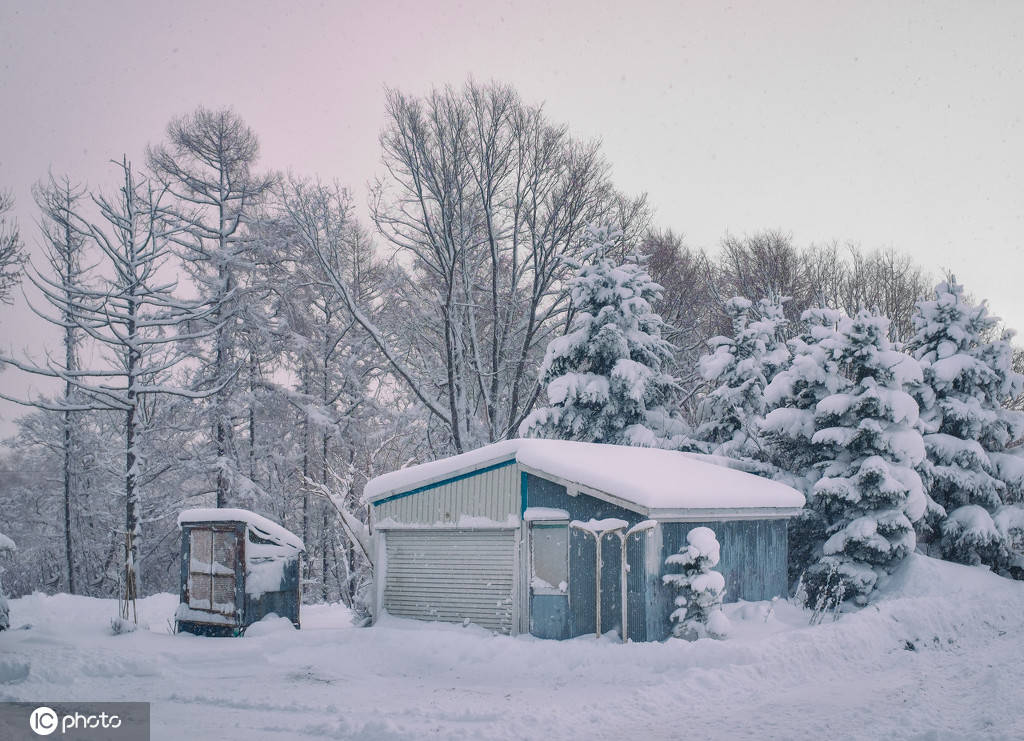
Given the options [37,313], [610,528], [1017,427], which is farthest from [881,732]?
[37,313]

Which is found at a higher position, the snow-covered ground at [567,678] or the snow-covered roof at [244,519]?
the snow-covered roof at [244,519]

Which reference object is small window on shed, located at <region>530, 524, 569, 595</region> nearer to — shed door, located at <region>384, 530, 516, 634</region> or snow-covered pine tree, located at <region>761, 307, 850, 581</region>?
shed door, located at <region>384, 530, 516, 634</region>

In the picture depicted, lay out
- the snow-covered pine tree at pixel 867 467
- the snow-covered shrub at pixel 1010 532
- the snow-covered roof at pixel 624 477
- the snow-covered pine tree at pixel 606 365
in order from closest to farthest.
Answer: the snow-covered roof at pixel 624 477, the snow-covered pine tree at pixel 867 467, the snow-covered shrub at pixel 1010 532, the snow-covered pine tree at pixel 606 365

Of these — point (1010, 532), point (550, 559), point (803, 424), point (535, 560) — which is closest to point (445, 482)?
point (535, 560)

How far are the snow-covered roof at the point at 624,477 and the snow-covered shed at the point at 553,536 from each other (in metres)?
0.04

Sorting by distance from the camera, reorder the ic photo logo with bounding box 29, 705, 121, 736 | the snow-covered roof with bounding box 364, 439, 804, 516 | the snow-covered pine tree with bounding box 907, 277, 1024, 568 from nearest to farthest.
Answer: the ic photo logo with bounding box 29, 705, 121, 736, the snow-covered roof with bounding box 364, 439, 804, 516, the snow-covered pine tree with bounding box 907, 277, 1024, 568

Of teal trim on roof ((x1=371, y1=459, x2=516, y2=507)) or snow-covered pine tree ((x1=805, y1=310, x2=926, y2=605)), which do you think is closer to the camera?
teal trim on roof ((x1=371, y1=459, x2=516, y2=507))

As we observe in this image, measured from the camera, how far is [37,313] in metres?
23.3

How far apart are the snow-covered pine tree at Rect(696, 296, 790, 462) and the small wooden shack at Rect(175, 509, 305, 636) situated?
1275 centimetres

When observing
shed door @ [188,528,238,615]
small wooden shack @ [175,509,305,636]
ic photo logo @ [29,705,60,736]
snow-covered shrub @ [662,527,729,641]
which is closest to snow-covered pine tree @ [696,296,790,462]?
snow-covered shrub @ [662,527,729,641]

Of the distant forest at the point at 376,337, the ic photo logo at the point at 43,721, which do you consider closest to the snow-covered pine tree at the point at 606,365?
the distant forest at the point at 376,337

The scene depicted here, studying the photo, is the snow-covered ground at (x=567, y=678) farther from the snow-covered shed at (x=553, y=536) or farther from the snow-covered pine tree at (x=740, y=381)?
the snow-covered pine tree at (x=740, y=381)

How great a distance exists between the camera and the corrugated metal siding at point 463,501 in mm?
16328

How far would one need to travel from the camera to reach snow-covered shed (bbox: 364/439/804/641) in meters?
15.0
